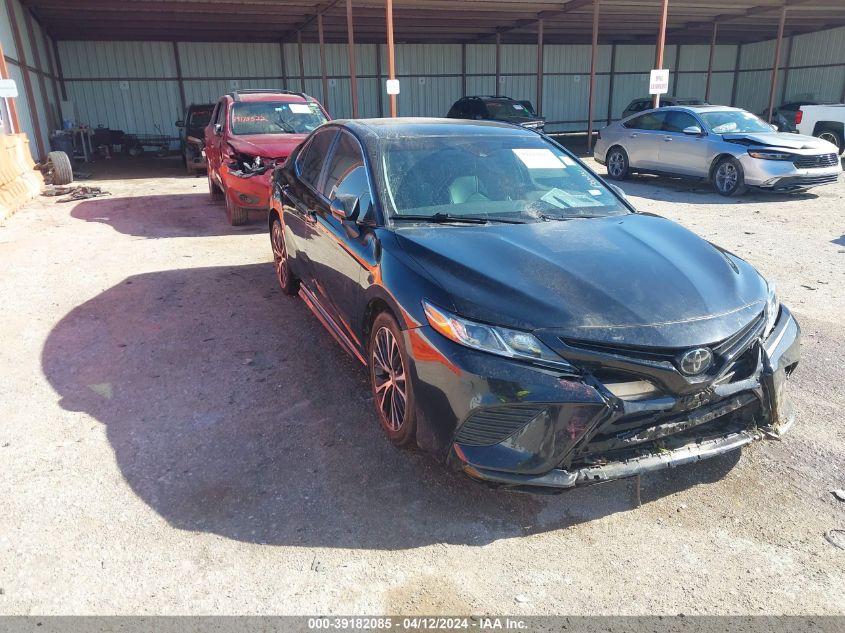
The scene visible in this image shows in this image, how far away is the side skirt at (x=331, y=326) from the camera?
387 centimetres

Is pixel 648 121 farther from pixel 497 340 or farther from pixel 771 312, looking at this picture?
pixel 497 340

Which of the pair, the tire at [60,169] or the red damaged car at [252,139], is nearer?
the red damaged car at [252,139]

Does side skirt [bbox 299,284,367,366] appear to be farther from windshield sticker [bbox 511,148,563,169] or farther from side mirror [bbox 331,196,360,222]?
windshield sticker [bbox 511,148,563,169]

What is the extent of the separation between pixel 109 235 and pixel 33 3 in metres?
11.7

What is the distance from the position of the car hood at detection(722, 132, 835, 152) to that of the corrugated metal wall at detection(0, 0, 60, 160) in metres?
14.9

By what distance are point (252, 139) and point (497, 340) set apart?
728cm

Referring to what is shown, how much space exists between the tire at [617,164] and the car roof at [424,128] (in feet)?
31.4

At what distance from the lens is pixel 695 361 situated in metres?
2.67

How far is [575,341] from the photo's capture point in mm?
2648

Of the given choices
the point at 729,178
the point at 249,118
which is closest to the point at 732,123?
the point at 729,178

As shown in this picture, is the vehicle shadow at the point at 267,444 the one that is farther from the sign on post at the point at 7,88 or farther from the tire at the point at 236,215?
the sign on post at the point at 7,88

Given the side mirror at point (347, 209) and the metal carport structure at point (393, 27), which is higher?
the metal carport structure at point (393, 27)

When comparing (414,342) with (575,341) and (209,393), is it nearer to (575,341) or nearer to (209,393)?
(575,341)

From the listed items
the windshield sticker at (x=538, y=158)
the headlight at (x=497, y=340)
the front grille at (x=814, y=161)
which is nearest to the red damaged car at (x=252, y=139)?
the windshield sticker at (x=538, y=158)
